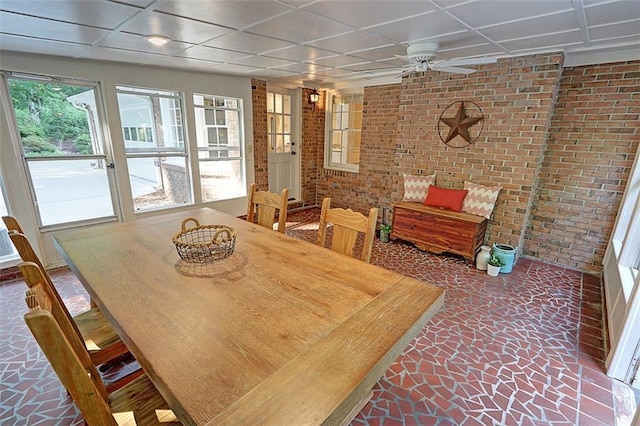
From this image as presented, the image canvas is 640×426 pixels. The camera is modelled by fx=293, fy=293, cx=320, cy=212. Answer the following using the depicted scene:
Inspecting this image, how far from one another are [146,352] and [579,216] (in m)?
4.36

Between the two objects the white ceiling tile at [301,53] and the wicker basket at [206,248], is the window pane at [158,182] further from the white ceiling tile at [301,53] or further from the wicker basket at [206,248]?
the wicker basket at [206,248]

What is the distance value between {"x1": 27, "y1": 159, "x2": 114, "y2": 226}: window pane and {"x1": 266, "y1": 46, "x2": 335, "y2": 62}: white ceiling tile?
101 inches

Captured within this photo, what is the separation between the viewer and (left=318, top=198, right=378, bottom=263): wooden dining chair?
179 cm

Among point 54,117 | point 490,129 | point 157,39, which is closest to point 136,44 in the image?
point 157,39

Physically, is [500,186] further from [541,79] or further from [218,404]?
[218,404]

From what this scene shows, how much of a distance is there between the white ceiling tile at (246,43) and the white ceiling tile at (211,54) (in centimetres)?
16

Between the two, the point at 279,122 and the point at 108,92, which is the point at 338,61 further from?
the point at 108,92

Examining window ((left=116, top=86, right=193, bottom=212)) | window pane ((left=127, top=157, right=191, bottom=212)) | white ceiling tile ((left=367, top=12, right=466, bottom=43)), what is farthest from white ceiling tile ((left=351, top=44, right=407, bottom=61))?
window pane ((left=127, top=157, right=191, bottom=212))

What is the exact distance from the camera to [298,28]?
7.40 ft

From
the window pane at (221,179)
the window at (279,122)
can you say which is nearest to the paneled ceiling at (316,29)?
the window pane at (221,179)

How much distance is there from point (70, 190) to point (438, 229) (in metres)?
4.45

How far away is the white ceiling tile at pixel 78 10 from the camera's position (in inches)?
68.4

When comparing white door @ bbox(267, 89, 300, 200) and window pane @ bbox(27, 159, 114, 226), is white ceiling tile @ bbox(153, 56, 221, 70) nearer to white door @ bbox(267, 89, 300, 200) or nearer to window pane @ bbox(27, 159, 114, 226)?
window pane @ bbox(27, 159, 114, 226)

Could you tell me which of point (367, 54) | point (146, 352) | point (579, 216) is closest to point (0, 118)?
point (146, 352)
